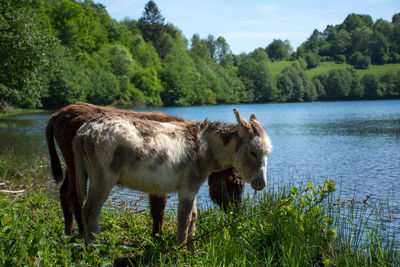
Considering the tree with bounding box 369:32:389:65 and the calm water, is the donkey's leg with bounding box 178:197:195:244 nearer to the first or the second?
the calm water

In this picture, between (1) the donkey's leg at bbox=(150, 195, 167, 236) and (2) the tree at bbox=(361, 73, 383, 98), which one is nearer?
(1) the donkey's leg at bbox=(150, 195, 167, 236)

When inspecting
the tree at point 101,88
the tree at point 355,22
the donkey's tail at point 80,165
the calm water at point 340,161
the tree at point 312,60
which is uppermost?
the tree at point 355,22

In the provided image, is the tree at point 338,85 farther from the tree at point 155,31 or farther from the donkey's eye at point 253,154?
the donkey's eye at point 253,154

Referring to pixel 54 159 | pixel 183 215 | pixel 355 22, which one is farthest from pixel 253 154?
pixel 355 22

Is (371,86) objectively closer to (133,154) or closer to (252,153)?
(252,153)

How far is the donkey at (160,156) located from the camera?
12.0 ft

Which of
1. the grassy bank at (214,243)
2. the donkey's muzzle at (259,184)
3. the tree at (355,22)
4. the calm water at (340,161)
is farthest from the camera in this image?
the tree at (355,22)

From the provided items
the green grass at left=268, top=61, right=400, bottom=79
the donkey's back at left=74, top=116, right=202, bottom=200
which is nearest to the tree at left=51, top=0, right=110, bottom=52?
the green grass at left=268, top=61, right=400, bottom=79

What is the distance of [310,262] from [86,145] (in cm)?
312

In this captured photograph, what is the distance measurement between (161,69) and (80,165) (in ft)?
286

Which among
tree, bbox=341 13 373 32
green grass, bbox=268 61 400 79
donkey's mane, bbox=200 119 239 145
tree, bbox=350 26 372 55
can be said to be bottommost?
donkey's mane, bbox=200 119 239 145

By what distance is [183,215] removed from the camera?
411 centimetres

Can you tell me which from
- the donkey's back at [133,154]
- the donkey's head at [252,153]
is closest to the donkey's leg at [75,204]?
the donkey's back at [133,154]

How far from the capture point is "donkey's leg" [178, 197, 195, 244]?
4.07 metres
